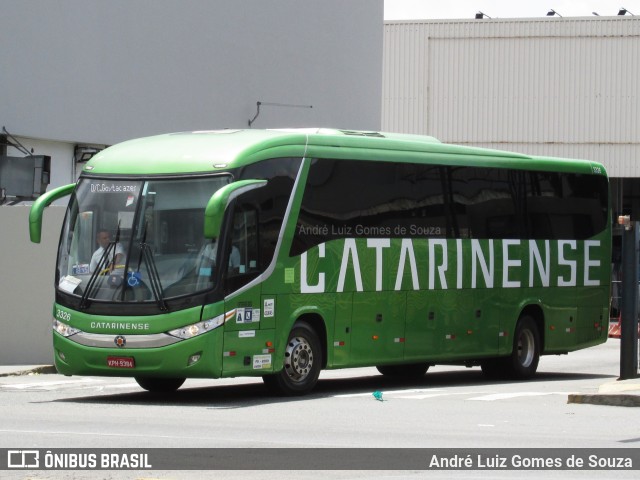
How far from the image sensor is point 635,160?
55219 millimetres

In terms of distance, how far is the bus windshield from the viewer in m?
17.8

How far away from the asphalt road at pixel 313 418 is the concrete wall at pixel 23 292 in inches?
62.0

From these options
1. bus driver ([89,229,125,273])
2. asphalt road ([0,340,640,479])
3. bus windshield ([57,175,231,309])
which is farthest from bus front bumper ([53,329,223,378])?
bus driver ([89,229,125,273])

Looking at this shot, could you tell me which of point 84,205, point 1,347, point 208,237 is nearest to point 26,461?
point 208,237

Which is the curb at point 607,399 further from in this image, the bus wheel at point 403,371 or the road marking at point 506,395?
the bus wheel at point 403,371

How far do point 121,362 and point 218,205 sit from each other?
2289 millimetres

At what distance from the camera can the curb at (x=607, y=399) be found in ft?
57.5

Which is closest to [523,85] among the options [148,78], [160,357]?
[148,78]

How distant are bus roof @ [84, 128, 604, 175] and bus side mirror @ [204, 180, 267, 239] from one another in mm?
373

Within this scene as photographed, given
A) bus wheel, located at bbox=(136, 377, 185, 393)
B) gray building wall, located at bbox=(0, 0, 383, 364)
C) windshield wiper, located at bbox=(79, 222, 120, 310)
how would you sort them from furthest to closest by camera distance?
gray building wall, located at bbox=(0, 0, 383, 364), bus wheel, located at bbox=(136, 377, 185, 393), windshield wiper, located at bbox=(79, 222, 120, 310)

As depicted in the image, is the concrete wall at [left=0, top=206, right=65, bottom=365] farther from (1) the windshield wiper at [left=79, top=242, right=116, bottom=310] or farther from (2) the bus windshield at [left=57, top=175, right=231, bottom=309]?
(1) the windshield wiper at [left=79, top=242, right=116, bottom=310]

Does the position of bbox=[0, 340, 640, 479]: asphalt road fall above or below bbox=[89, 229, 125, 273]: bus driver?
below

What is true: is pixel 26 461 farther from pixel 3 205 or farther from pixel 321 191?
pixel 3 205

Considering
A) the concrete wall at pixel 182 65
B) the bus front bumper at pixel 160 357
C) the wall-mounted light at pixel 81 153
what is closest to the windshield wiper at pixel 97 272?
the bus front bumper at pixel 160 357
